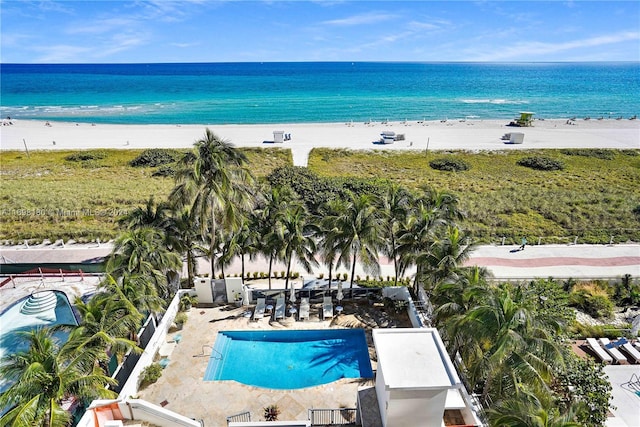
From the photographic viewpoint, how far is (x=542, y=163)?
2041 inches

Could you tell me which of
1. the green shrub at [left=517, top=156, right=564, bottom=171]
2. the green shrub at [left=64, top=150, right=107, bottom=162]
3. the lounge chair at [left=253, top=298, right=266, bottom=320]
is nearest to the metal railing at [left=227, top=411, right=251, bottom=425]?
the lounge chair at [left=253, top=298, right=266, bottom=320]

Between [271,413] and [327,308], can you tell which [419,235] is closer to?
[327,308]

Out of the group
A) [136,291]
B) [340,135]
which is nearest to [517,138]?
[340,135]

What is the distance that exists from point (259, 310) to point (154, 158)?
4129 cm

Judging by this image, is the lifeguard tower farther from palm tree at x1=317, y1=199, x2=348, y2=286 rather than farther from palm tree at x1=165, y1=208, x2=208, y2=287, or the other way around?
palm tree at x1=165, y1=208, x2=208, y2=287

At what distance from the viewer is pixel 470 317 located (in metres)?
12.6

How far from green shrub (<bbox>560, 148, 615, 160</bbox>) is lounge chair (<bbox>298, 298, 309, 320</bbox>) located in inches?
2163

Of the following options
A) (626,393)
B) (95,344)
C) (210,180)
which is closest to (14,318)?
(95,344)

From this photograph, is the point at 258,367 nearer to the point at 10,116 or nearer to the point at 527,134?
the point at 527,134

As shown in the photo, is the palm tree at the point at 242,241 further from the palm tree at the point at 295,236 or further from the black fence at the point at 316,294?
the black fence at the point at 316,294

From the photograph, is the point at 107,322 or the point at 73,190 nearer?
the point at 107,322

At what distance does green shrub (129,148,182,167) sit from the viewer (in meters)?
53.2

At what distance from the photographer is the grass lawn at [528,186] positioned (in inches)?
1278

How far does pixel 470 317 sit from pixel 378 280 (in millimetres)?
12186
